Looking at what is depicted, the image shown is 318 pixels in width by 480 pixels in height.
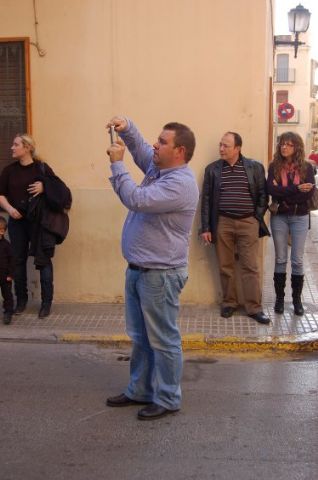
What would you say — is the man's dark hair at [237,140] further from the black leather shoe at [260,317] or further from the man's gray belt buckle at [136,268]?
the man's gray belt buckle at [136,268]

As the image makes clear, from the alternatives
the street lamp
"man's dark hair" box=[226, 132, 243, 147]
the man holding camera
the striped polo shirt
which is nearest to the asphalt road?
the man holding camera

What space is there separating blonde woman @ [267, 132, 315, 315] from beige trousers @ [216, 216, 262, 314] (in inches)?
10.0

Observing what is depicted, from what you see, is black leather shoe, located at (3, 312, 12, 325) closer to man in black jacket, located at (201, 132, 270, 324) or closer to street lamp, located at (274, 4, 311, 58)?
man in black jacket, located at (201, 132, 270, 324)

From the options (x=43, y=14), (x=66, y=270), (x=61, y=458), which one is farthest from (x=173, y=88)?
(x=61, y=458)

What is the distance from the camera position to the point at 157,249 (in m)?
3.92

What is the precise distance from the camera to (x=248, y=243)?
248 inches

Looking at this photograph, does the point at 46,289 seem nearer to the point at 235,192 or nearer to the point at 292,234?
→ the point at 235,192

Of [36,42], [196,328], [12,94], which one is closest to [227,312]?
[196,328]

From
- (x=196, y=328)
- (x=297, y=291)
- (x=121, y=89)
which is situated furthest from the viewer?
(x=121, y=89)

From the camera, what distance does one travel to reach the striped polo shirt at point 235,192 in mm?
6215

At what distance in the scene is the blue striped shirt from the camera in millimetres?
3729

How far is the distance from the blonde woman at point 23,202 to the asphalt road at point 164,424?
1.09 m

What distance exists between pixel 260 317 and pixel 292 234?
895 mm

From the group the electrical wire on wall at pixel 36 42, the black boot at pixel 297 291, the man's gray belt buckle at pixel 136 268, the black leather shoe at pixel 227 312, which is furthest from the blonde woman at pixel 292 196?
the electrical wire on wall at pixel 36 42
